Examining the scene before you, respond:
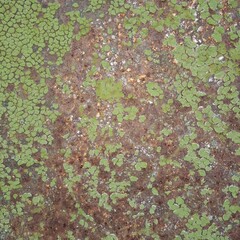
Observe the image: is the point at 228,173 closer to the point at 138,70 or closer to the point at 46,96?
the point at 138,70

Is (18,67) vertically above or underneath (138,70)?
underneath

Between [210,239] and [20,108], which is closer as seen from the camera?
[210,239]

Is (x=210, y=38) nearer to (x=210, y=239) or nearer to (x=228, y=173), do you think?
(x=228, y=173)

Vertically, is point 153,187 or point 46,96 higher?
point 46,96

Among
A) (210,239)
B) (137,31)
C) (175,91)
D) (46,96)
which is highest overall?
(137,31)

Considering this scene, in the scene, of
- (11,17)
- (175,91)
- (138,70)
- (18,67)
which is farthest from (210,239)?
(11,17)

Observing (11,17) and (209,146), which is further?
(11,17)

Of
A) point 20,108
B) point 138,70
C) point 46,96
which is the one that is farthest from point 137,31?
point 20,108

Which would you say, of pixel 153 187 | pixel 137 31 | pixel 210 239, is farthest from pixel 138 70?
pixel 210 239
